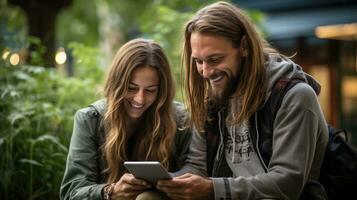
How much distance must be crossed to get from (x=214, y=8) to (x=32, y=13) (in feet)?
17.0

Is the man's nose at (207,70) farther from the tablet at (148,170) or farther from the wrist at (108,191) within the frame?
the wrist at (108,191)

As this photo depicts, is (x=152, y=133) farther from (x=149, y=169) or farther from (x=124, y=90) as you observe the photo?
(x=149, y=169)

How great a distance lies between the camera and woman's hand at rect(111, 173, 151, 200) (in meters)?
3.50

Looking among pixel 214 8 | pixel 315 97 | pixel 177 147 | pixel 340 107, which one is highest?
pixel 214 8

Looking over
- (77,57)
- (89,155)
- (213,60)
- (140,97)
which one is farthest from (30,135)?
(77,57)

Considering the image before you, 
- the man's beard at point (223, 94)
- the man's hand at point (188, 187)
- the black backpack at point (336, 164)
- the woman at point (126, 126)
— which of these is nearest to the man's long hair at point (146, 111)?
the woman at point (126, 126)

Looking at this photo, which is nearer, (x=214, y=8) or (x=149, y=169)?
(x=149, y=169)

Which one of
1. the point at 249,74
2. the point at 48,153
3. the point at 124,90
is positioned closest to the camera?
the point at 249,74

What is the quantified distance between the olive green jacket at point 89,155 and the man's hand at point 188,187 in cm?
50

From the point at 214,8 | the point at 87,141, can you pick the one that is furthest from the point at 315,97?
the point at 87,141

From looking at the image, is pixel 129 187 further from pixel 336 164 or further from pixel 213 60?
pixel 336 164

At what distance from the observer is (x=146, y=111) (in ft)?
13.5

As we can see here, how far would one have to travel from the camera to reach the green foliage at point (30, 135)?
186 inches

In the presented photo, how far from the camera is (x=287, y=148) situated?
134 inches
